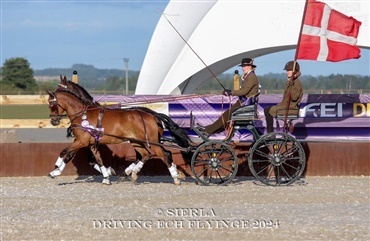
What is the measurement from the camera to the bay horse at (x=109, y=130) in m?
13.9

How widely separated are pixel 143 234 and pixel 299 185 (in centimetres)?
516

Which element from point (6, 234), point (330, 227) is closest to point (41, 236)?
point (6, 234)

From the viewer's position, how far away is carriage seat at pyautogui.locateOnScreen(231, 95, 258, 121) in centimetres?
1345

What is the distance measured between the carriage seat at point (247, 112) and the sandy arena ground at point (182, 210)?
3.72 feet

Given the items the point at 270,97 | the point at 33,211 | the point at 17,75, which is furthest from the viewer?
the point at 17,75

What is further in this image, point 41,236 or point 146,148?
point 146,148

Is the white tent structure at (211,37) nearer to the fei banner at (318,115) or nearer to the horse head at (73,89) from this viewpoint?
the fei banner at (318,115)

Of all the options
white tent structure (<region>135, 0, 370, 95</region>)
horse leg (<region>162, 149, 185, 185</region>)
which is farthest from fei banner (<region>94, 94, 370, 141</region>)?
white tent structure (<region>135, 0, 370, 95</region>)

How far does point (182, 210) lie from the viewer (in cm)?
1095

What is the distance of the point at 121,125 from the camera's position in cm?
1402

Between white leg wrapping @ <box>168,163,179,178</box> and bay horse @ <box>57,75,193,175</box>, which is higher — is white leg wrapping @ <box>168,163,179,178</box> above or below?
below

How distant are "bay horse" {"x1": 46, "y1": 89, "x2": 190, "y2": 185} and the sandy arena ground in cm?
46

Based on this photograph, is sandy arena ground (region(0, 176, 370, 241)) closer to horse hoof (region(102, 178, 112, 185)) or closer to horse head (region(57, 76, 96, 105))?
horse hoof (region(102, 178, 112, 185))

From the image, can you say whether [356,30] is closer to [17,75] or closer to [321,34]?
[321,34]
